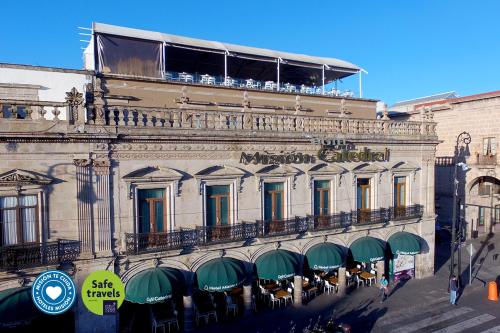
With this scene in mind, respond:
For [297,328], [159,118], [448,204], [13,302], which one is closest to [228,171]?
[159,118]

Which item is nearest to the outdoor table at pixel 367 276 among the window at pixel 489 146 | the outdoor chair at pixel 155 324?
the outdoor chair at pixel 155 324

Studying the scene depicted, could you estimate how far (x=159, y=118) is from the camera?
15383 millimetres

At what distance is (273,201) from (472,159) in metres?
23.6

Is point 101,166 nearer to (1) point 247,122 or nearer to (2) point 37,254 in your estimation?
(2) point 37,254

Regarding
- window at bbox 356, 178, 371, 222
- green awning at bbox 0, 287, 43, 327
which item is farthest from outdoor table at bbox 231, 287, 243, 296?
green awning at bbox 0, 287, 43, 327

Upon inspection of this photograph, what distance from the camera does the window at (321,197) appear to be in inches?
758

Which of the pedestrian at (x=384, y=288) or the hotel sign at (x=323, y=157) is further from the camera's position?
the pedestrian at (x=384, y=288)

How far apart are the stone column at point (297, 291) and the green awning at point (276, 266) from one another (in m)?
1.25

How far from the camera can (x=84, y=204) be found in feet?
45.5

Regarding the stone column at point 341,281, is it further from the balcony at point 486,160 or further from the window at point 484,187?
the window at point 484,187

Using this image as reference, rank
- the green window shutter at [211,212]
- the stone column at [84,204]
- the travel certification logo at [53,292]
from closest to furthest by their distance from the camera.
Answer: the travel certification logo at [53,292] → the stone column at [84,204] → the green window shutter at [211,212]

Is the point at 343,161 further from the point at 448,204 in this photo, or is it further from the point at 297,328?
the point at 448,204

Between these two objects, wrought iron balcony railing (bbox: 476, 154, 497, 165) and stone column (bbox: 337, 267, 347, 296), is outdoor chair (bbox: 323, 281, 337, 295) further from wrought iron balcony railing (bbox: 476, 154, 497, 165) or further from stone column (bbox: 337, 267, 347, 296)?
wrought iron balcony railing (bbox: 476, 154, 497, 165)

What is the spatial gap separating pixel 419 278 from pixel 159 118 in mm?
18841
